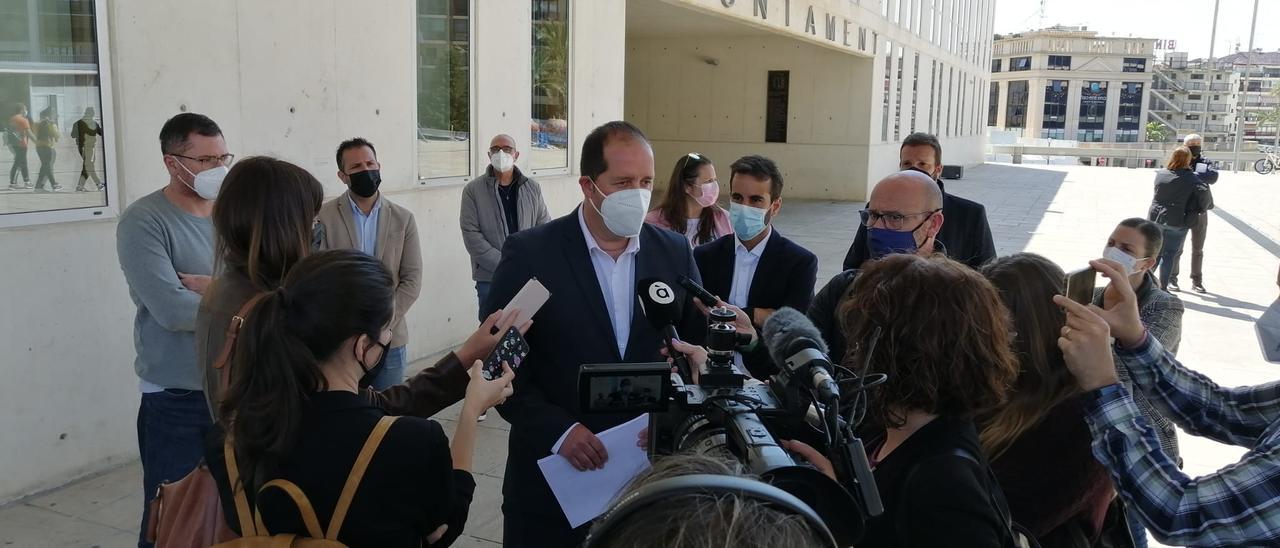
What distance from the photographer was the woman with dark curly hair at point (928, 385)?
151 centimetres

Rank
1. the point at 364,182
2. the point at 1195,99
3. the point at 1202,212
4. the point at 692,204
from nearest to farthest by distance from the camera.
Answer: the point at 364,182 → the point at 692,204 → the point at 1202,212 → the point at 1195,99

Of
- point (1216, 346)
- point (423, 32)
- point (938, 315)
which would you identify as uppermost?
point (423, 32)

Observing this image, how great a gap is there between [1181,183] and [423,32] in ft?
29.4

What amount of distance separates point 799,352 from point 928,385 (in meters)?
0.35

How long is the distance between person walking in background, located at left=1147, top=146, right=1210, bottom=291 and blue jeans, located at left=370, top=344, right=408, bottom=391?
30.8 feet

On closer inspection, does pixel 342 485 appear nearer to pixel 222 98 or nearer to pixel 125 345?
pixel 125 345

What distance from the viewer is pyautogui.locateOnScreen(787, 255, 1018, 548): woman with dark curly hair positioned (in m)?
1.51

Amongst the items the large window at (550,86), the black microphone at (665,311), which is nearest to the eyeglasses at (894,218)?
the black microphone at (665,311)

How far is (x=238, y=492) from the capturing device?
1720 millimetres

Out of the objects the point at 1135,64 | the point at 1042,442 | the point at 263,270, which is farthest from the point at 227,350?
the point at 1135,64

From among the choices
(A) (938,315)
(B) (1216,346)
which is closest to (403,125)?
(A) (938,315)

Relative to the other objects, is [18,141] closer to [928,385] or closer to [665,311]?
[665,311]

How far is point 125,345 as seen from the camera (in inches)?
184

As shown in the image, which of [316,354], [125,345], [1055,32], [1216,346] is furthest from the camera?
[1055,32]
